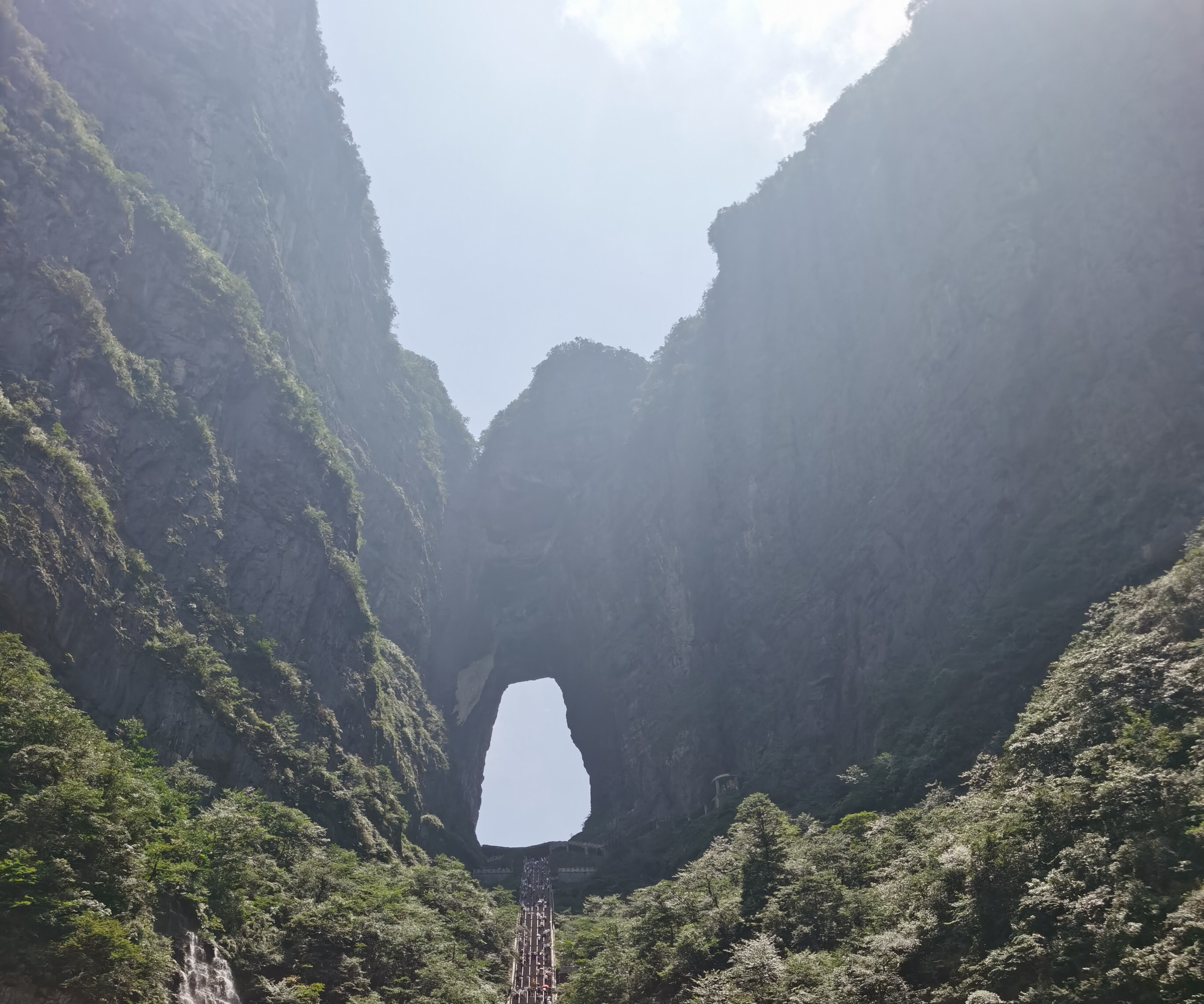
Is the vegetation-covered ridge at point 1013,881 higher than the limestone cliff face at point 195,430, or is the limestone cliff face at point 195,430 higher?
the limestone cliff face at point 195,430

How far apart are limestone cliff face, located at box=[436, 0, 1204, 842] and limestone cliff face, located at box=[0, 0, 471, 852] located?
1854cm

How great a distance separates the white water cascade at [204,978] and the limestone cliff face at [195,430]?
1213 cm

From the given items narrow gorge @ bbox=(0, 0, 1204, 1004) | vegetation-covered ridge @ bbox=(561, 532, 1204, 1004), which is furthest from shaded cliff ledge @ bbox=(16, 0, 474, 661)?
vegetation-covered ridge @ bbox=(561, 532, 1204, 1004)

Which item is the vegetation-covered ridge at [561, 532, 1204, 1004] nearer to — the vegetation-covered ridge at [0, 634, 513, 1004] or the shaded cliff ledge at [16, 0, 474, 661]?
the vegetation-covered ridge at [0, 634, 513, 1004]

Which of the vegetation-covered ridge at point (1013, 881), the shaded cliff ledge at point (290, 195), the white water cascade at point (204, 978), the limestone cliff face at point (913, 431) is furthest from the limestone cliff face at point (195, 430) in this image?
the limestone cliff face at point (913, 431)

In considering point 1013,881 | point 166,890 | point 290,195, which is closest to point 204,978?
point 166,890

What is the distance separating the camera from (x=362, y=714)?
44.7m

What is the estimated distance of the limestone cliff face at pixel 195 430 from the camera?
97.0 feet

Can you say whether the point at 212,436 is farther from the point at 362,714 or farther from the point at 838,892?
the point at 838,892

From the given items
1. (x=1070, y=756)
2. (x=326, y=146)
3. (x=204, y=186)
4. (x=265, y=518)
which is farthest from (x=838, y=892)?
(x=326, y=146)

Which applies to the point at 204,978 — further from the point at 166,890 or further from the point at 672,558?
the point at 672,558

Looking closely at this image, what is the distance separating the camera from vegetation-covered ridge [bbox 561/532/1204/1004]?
11.8 metres

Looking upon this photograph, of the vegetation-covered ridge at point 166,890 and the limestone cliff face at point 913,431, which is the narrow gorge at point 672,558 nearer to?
the vegetation-covered ridge at point 166,890

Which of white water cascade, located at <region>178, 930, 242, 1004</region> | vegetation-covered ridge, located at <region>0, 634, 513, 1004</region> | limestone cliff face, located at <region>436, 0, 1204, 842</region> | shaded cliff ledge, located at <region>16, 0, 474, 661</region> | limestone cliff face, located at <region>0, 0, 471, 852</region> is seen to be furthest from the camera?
shaded cliff ledge, located at <region>16, 0, 474, 661</region>
